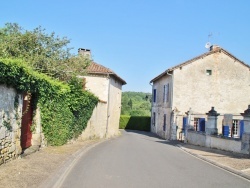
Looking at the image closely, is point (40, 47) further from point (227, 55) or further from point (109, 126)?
point (227, 55)

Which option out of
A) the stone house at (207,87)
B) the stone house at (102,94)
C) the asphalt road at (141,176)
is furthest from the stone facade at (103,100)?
the asphalt road at (141,176)

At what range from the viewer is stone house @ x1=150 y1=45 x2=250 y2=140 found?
3012cm

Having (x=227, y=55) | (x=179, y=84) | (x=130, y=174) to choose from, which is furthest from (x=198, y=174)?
(x=227, y=55)

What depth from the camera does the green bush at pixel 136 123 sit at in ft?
157

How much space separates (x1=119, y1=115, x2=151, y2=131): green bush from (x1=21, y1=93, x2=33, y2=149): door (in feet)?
117

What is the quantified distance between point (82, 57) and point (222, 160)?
16.1m

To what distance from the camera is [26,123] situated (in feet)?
40.2

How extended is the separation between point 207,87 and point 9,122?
24.3 m

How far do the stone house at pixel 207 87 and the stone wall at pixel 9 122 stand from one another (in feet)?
68.9

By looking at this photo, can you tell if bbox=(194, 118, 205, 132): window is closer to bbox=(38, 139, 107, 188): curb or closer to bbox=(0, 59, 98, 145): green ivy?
bbox=(0, 59, 98, 145): green ivy

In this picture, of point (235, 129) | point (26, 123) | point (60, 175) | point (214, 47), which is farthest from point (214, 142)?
point (214, 47)

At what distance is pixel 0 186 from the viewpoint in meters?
6.70

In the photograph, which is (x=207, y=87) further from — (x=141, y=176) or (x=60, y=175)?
(x=60, y=175)

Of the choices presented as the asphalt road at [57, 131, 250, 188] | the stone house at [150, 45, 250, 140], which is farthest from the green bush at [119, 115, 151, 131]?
the asphalt road at [57, 131, 250, 188]
